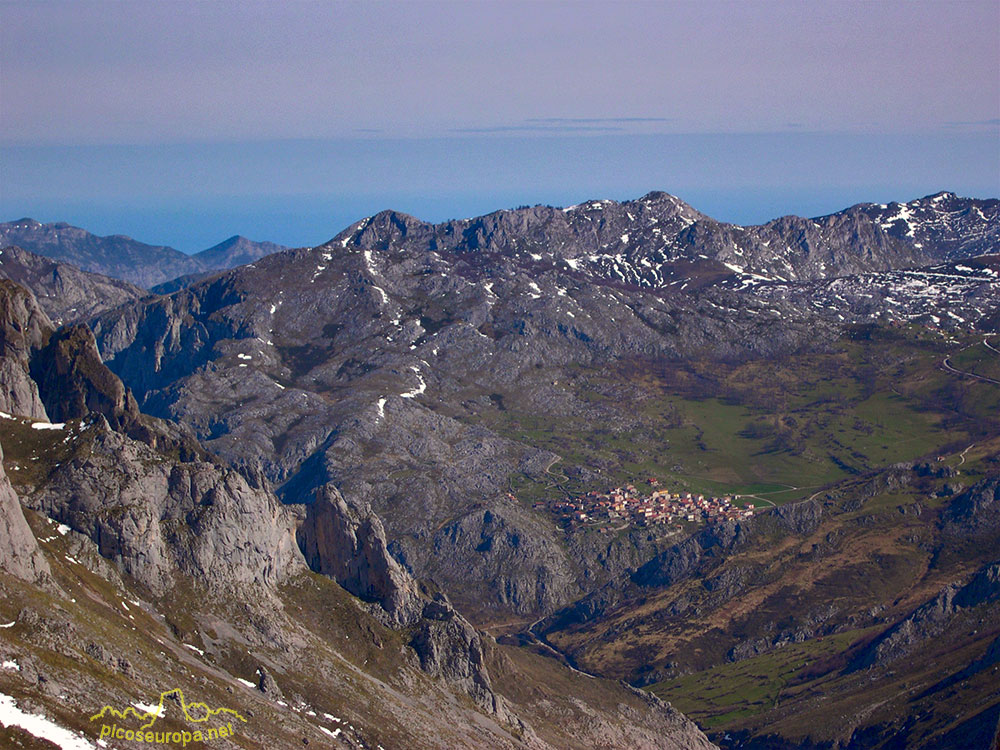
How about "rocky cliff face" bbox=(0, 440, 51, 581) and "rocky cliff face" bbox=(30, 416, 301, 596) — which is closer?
"rocky cliff face" bbox=(0, 440, 51, 581)

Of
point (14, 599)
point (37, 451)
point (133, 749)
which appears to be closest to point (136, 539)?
point (37, 451)

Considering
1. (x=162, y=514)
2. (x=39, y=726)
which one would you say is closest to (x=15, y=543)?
(x=39, y=726)

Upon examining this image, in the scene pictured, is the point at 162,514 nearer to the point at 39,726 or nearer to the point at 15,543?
the point at 15,543

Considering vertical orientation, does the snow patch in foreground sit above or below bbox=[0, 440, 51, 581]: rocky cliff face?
below

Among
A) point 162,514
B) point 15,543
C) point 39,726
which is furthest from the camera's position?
point 162,514

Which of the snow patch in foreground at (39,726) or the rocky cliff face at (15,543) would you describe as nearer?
the snow patch in foreground at (39,726)

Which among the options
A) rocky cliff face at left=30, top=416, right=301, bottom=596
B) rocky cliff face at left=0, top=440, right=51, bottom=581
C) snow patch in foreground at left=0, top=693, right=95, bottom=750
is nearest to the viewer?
snow patch in foreground at left=0, top=693, right=95, bottom=750

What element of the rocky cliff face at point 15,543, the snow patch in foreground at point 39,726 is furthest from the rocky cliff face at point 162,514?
the snow patch in foreground at point 39,726

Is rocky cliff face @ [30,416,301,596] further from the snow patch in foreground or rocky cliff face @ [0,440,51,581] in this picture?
the snow patch in foreground

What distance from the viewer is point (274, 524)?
644 feet

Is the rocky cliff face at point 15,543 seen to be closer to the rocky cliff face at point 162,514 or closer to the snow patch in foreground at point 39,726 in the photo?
the rocky cliff face at point 162,514

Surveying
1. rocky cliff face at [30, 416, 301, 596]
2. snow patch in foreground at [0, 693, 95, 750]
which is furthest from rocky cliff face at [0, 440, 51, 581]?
snow patch in foreground at [0, 693, 95, 750]

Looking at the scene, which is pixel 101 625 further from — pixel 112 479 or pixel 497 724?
pixel 497 724

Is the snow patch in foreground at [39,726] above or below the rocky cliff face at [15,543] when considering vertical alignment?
below
